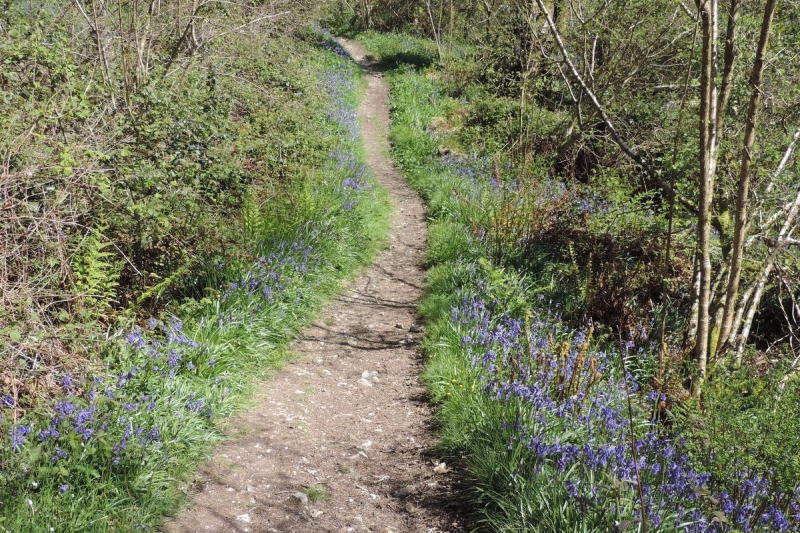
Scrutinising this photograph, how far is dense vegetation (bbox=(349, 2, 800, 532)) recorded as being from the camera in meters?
3.38

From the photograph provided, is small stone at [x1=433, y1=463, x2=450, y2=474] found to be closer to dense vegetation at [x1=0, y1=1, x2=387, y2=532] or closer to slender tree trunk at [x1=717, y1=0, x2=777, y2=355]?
dense vegetation at [x1=0, y1=1, x2=387, y2=532]

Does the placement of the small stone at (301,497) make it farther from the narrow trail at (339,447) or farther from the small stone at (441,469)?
the small stone at (441,469)

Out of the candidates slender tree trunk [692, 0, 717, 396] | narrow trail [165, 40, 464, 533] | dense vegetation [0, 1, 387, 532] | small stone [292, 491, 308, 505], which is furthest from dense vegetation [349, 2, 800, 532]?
dense vegetation [0, 1, 387, 532]

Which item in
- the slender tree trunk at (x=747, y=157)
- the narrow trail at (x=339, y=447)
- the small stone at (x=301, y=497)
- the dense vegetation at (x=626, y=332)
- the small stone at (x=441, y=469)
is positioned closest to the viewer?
the dense vegetation at (x=626, y=332)

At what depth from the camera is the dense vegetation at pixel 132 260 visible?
3.47 metres

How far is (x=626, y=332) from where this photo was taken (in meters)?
5.98

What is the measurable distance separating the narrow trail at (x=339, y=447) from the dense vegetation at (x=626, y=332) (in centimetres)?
31

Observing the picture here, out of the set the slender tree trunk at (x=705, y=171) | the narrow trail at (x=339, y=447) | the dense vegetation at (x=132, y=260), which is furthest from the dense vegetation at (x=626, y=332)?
the dense vegetation at (x=132, y=260)

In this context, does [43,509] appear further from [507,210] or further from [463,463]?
[507,210]

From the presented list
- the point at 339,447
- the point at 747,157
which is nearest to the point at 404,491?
the point at 339,447

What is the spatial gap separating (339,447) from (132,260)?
8.60ft

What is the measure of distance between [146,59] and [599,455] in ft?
22.6

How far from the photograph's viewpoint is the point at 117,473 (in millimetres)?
3479

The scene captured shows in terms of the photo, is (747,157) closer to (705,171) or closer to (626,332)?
(705,171)
